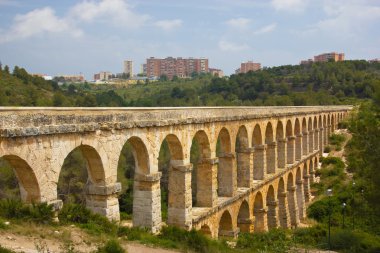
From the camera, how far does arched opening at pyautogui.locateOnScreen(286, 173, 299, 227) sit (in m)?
30.3

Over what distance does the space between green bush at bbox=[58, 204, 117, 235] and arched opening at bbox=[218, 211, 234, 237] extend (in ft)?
30.5

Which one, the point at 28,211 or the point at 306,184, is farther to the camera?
the point at 306,184

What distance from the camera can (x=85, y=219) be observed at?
1086cm

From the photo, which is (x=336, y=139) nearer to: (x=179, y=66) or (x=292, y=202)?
(x=292, y=202)

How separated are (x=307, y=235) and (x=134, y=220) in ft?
31.2

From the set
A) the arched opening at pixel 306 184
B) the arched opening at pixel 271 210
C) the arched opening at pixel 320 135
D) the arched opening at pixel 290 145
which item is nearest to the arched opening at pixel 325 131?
the arched opening at pixel 320 135

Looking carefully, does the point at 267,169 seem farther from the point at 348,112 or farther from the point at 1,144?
the point at 348,112

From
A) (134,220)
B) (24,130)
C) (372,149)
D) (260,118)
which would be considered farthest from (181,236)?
(260,118)

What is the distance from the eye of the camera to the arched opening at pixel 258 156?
2450 centimetres

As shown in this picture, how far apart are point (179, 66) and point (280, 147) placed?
6016 inches

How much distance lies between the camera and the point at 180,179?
51.3ft

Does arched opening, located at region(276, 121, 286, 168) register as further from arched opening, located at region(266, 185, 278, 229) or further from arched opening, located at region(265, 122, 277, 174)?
arched opening, located at region(266, 185, 278, 229)

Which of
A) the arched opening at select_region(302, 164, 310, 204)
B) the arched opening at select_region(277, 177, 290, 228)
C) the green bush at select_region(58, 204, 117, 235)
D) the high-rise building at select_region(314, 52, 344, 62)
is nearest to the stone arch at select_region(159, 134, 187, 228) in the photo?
the green bush at select_region(58, 204, 117, 235)

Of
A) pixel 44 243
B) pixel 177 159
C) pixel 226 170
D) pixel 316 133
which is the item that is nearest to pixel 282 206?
pixel 226 170
